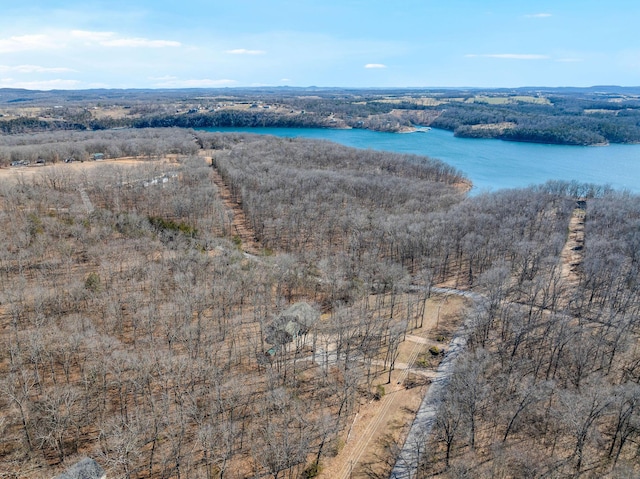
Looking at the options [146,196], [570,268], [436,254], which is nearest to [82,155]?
[146,196]

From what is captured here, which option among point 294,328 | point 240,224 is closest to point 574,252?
point 294,328

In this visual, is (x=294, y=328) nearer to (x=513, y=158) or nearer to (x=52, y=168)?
(x=52, y=168)

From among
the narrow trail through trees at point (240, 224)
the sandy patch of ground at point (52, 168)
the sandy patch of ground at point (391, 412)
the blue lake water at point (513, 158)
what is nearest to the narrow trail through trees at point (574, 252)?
the sandy patch of ground at point (391, 412)

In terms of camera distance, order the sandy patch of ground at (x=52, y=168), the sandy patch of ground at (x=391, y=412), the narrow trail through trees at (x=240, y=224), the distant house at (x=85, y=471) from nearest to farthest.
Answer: the distant house at (x=85, y=471), the sandy patch of ground at (x=391, y=412), the narrow trail through trees at (x=240, y=224), the sandy patch of ground at (x=52, y=168)

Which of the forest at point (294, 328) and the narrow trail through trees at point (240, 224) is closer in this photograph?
the forest at point (294, 328)

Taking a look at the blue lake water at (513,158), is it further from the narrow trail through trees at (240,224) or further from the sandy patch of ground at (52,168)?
the sandy patch of ground at (52,168)

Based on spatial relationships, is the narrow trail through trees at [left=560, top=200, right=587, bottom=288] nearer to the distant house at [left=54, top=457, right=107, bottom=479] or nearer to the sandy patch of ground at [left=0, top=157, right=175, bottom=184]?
the distant house at [left=54, top=457, right=107, bottom=479]
